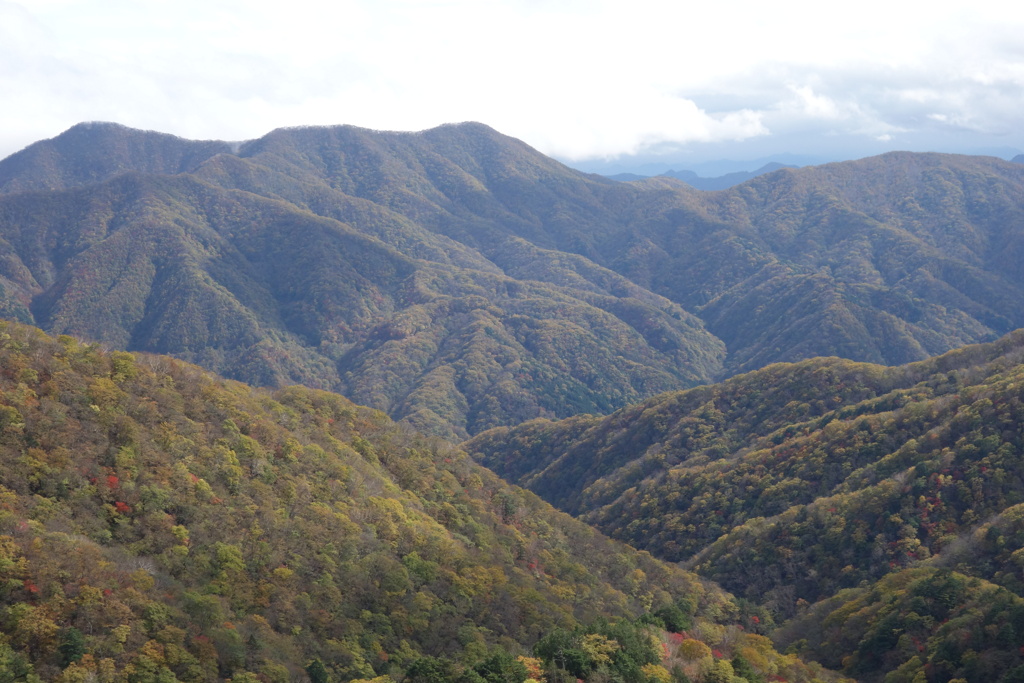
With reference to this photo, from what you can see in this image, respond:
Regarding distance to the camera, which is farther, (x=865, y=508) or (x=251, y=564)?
(x=865, y=508)

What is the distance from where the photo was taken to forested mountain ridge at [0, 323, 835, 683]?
180 feet

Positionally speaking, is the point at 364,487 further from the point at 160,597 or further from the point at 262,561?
the point at 160,597

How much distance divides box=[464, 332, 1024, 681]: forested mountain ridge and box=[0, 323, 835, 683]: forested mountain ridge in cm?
1555

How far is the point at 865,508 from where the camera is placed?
123 m

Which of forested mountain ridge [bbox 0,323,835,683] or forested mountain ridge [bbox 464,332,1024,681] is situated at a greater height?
forested mountain ridge [bbox 0,323,835,683]

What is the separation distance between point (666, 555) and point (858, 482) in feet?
124

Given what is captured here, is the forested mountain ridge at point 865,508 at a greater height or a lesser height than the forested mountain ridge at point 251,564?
lesser

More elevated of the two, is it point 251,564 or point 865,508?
point 251,564

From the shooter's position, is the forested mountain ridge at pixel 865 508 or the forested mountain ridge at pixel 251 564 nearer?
the forested mountain ridge at pixel 251 564

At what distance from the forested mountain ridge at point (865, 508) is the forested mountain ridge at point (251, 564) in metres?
15.6

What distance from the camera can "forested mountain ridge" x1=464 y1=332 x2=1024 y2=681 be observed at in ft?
274

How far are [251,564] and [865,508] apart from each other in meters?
96.6

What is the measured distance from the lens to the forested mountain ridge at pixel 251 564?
5494 cm

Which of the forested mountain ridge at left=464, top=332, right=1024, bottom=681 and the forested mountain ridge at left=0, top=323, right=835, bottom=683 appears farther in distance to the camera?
the forested mountain ridge at left=464, top=332, right=1024, bottom=681
